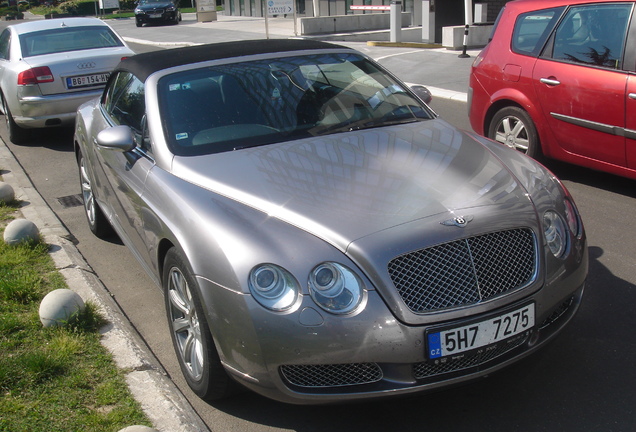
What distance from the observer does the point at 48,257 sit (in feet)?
18.1

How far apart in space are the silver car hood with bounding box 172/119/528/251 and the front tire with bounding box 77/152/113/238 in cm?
230

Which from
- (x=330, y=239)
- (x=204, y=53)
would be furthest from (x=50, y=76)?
(x=330, y=239)

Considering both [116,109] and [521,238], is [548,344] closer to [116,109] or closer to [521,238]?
[521,238]

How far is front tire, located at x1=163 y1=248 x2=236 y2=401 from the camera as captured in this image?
3389 mm

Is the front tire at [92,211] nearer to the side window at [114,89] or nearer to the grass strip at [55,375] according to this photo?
the side window at [114,89]

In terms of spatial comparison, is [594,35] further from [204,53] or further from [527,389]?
[527,389]

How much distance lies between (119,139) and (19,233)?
1.85 meters

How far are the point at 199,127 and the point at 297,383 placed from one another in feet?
5.70

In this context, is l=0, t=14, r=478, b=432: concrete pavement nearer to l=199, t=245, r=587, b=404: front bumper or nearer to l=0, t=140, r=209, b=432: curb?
l=0, t=140, r=209, b=432: curb

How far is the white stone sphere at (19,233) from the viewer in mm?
5695

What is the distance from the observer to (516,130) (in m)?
7.26

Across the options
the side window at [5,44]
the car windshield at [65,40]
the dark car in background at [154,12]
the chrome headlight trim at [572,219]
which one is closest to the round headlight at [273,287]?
the chrome headlight trim at [572,219]

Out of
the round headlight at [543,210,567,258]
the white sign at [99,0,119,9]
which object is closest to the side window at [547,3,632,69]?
the round headlight at [543,210,567,258]

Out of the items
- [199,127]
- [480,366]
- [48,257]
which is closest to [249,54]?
[199,127]
